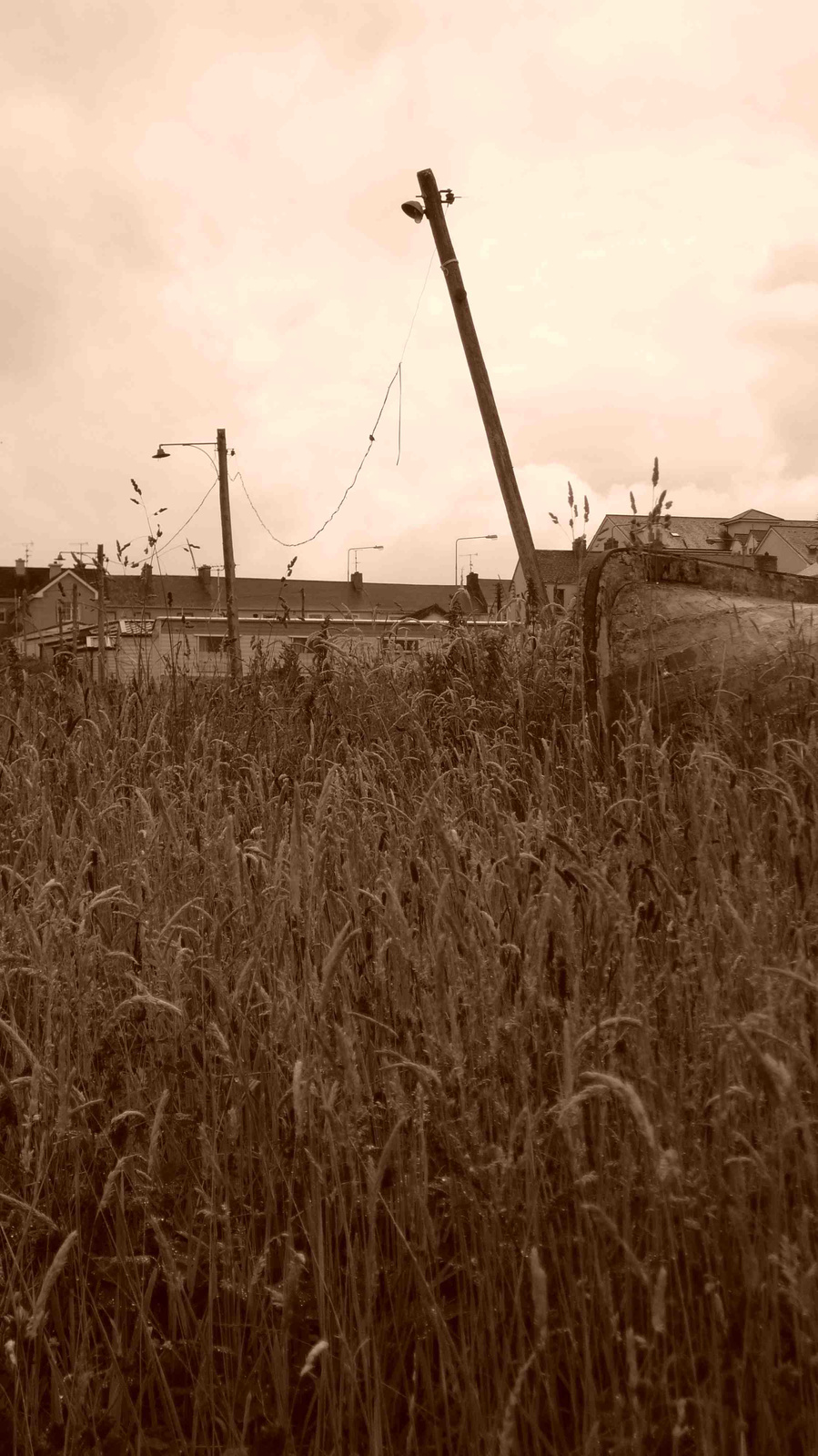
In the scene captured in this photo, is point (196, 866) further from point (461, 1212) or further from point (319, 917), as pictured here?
point (461, 1212)

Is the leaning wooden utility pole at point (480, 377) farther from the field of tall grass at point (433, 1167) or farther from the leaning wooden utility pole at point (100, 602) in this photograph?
the field of tall grass at point (433, 1167)

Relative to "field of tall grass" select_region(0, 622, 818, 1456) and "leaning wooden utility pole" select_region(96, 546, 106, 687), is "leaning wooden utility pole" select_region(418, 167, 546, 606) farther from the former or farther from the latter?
"field of tall grass" select_region(0, 622, 818, 1456)

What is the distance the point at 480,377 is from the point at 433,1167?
11.3 metres

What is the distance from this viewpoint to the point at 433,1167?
6.35 ft

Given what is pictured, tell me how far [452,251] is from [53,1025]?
463 inches

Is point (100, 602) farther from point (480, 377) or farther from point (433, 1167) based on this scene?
point (433, 1167)

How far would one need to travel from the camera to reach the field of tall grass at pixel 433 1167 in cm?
138

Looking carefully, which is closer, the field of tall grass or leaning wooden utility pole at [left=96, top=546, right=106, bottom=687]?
the field of tall grass

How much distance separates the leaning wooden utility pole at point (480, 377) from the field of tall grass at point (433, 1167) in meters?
9.62

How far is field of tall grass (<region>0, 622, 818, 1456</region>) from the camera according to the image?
138cm

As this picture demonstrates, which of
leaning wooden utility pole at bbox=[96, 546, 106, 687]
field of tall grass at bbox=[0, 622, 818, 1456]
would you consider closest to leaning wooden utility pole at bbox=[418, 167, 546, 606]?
leaning wooden utility pole at bbox=[96, 546, 106, 687]

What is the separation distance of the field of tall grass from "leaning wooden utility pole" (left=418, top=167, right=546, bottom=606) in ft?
31.5

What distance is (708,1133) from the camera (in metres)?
1.71

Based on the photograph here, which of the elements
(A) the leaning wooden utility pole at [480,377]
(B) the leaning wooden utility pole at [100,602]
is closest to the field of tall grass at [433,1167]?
(B) the leaning wooden utility pole at [100,602]
